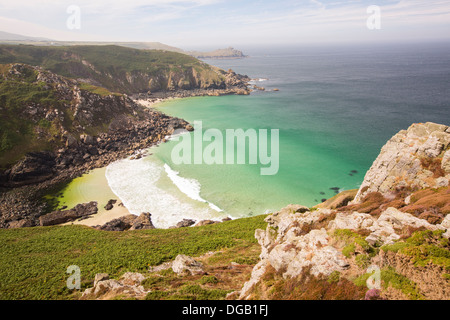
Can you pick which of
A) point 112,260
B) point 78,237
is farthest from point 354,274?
point 78,237

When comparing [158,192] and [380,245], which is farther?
[158,192]

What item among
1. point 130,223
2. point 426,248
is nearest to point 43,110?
point 130,223

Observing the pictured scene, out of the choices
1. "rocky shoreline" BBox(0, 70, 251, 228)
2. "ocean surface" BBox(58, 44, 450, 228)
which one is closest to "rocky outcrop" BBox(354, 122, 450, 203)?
"ocean surface" BBox(58, 44, 450, 228)

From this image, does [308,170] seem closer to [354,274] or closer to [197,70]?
[354,274]

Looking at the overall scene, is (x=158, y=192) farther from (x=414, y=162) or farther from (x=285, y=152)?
(x=414, y=162)

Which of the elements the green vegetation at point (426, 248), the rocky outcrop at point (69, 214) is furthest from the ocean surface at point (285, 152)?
the green vegetation at point (426, 248)

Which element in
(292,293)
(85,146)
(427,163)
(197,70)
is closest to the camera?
(292,293)

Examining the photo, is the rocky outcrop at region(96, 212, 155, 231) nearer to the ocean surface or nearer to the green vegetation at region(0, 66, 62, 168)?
the ocean surface
